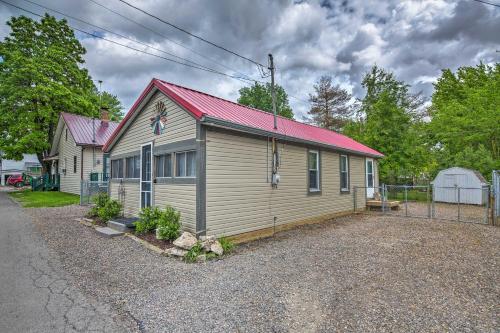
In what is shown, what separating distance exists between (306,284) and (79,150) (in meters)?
19.0

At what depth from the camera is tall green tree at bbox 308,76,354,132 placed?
27373mm

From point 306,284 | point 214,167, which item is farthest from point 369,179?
point 306,284

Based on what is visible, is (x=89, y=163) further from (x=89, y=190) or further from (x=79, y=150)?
(x=89, y=190)

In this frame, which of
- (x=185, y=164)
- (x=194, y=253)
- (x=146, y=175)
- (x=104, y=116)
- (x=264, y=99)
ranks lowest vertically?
(x=194, y=253)

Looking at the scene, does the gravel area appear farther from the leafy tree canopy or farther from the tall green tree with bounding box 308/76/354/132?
the tall green tree with bounding box 308/76/354/132

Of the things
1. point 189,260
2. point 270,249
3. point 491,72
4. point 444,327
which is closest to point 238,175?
point 270,249

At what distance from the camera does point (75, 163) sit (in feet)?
61.5

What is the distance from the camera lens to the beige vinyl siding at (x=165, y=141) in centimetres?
652

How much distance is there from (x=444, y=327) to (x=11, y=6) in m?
10.6

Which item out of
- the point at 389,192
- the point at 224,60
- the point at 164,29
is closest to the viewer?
the point at 164,29

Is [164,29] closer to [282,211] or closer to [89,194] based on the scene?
[282,211]

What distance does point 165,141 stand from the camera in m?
Result: 7.64

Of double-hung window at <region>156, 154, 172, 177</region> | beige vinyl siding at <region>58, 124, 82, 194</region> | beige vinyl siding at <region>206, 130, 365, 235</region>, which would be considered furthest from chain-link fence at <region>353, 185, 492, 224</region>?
beige vinyl siding at <region>58, 124, 82, 194</region>

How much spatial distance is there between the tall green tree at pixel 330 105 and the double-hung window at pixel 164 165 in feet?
74.8
